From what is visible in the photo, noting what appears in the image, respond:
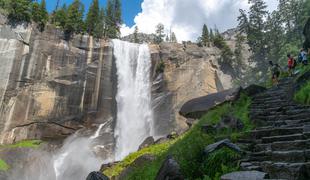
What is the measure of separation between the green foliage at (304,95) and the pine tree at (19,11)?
34.9 metres

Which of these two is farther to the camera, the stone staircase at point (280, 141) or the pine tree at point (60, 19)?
the pine tree at point (60, 19)

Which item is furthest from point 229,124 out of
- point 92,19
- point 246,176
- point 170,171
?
point 92,19

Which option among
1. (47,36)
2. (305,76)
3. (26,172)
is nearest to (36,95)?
(47,36)

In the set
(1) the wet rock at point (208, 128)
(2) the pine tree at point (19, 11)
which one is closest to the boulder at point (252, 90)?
(1) the wet rock at point (208, 128)

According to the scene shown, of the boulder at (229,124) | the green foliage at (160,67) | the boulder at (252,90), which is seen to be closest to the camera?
the boulder at (229,124)

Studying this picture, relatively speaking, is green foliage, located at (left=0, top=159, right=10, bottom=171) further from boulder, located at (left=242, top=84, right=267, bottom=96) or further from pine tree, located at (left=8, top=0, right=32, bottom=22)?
boulder, located at (left=242, top=84, right=267, bottom=96)

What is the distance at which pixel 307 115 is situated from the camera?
8523 millimetres

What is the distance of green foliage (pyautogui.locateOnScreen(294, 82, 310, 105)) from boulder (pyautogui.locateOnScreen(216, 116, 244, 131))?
10.0ft

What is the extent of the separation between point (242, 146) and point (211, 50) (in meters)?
38.6

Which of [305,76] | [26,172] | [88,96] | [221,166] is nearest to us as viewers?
[221,166]

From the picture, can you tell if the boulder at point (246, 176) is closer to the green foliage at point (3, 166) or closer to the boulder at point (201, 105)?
the boulder at point (201, 105)

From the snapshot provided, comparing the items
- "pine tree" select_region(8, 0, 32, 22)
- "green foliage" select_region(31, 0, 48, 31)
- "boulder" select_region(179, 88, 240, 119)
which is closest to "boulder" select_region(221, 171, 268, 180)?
"boulder" select_region(179, 88, 240, 119)

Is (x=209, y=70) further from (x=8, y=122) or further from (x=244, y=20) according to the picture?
(x=8, y=122)

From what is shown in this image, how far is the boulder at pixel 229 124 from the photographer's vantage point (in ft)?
28.8
